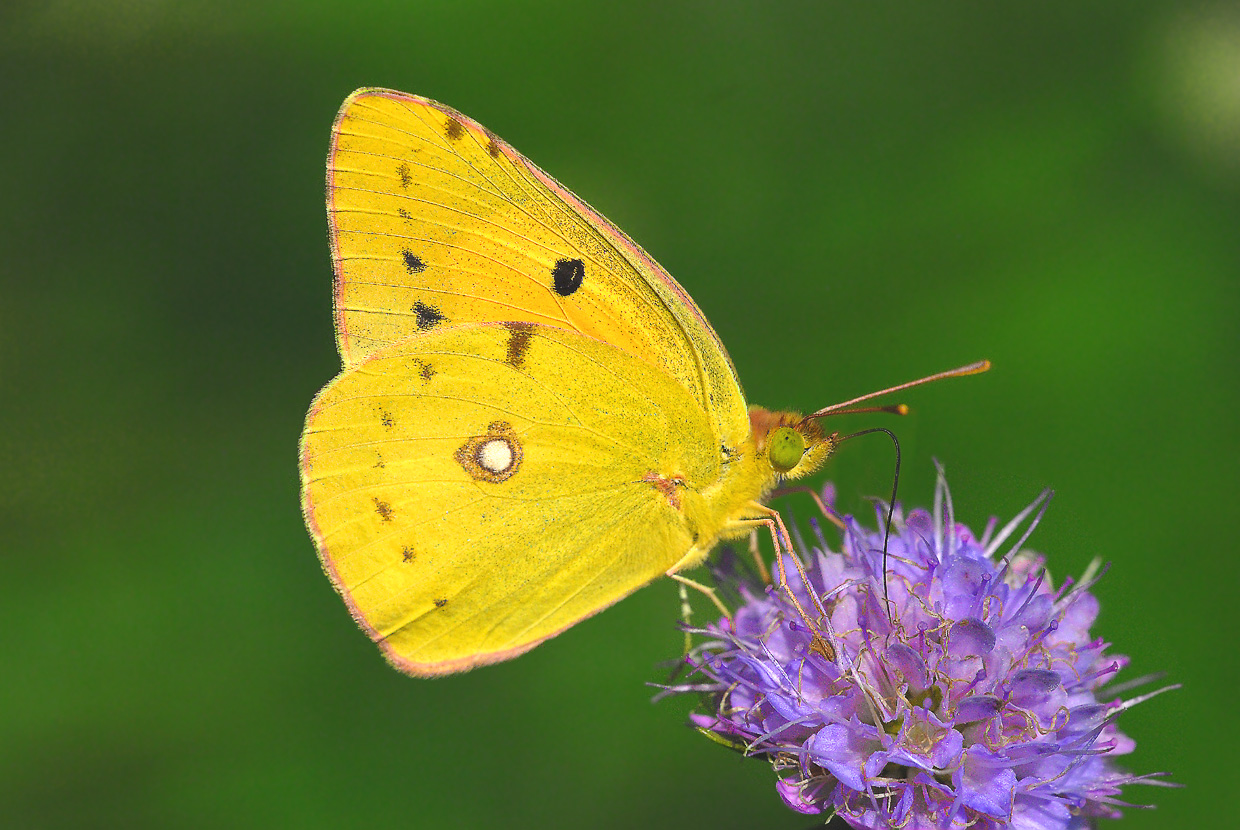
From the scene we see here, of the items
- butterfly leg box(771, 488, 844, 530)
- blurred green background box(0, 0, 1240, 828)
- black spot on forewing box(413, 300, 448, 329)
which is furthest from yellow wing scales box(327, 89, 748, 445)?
blurred green background box(0, 0, 1240, 828)

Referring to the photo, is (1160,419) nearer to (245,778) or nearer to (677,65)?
(677,65)

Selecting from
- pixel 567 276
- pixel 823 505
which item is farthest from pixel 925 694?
pixel 567 276

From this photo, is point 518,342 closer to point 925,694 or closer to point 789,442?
point 789,442

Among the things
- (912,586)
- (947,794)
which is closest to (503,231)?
(912,586)

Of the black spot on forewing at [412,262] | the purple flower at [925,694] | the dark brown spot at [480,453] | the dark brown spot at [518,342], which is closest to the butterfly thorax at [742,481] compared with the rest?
the purple flower at [925,694]

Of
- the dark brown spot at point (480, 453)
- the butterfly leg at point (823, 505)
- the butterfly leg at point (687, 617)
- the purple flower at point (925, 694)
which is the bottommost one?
the purple flower at point (925, 694)

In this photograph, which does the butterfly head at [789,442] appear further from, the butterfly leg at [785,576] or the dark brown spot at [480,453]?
the dark brown spot at [480,453]
